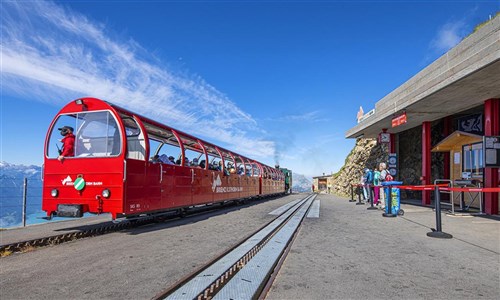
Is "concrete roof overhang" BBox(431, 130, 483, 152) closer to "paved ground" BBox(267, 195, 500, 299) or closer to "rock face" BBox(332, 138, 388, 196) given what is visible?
"paved ground" BBox(267, 195, 500, 299)

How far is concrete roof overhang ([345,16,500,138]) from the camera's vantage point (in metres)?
8.72

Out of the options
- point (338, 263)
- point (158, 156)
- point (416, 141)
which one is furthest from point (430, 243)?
point (416, 141)

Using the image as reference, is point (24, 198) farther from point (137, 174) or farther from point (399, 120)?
point (399, 120)

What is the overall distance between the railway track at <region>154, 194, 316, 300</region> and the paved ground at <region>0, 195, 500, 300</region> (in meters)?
0.18

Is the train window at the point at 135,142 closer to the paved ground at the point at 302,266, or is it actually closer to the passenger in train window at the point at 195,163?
the paved ground at the point at 302,266

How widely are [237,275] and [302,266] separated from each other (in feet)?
3.50

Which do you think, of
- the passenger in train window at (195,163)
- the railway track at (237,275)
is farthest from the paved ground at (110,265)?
the passenger in train window at (195,163)

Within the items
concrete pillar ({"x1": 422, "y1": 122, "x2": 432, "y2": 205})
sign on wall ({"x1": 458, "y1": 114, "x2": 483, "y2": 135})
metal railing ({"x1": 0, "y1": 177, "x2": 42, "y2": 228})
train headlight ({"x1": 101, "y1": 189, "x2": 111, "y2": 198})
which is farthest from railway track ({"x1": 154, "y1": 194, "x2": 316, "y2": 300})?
sign on wall ({"x1": 458, "y1": 114, "x2": 483, "y2": 135})

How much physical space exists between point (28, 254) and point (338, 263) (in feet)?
16.9

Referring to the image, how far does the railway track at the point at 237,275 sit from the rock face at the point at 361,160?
1003 inches

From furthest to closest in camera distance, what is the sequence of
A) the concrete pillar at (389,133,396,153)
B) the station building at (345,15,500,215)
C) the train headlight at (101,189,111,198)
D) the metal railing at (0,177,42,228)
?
the concrete pillar at (389,133,396,153) < the station building at (345,15,500,215) < the metal railing at (0,177,42,228) < the train headlight at (101,189,111,198)

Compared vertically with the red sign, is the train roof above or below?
below

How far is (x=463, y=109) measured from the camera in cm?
1362

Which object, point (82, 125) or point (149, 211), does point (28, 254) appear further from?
point (82, 125)
